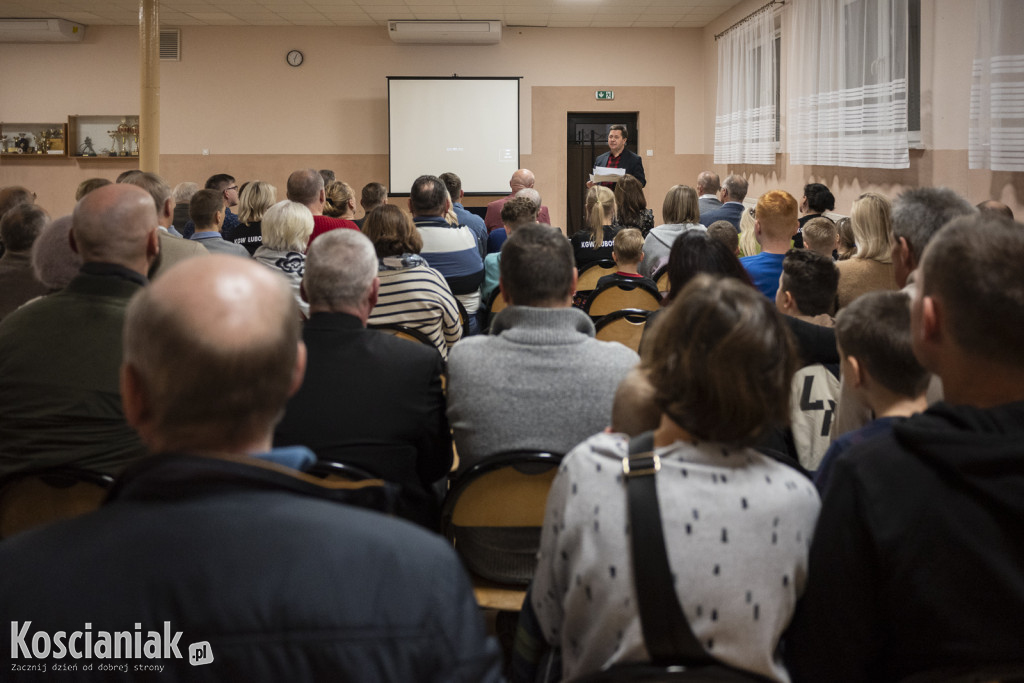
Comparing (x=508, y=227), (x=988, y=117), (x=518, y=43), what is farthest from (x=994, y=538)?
(x=518, y=43)

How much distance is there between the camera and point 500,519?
1757 millimetres

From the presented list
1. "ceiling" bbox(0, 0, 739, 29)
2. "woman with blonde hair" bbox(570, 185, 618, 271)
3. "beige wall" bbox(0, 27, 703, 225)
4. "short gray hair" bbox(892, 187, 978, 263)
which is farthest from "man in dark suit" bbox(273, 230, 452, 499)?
"beige wall" bbox(0, 27, 703, 225)

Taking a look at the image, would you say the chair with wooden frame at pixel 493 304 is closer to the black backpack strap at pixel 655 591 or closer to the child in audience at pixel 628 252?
the child in audience at pixel 628 252

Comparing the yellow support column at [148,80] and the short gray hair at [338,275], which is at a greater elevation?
the yellow support column at [148,80]

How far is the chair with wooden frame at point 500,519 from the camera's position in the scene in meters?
1.69

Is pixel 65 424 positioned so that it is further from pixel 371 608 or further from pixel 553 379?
pixel 371 608

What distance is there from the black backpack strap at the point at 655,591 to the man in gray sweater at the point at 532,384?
0.70 metres

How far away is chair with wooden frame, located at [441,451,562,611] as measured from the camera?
5.53ft

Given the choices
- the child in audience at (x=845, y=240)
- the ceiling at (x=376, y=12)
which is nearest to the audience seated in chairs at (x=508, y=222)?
the child in audience at (x=845, y=240)

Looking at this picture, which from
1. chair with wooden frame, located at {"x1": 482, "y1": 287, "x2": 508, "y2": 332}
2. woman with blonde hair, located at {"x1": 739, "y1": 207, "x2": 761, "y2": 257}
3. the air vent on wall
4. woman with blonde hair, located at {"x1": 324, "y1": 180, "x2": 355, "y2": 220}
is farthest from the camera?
the air vent on wall

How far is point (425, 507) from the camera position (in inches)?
81.3

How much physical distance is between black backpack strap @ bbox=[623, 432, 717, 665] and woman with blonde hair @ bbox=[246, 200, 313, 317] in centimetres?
294

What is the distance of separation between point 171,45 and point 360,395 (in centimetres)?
1044

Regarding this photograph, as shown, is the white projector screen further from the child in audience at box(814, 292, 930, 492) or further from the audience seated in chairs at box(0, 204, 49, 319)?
the child in audience at box(814, 292, 930, 492)
